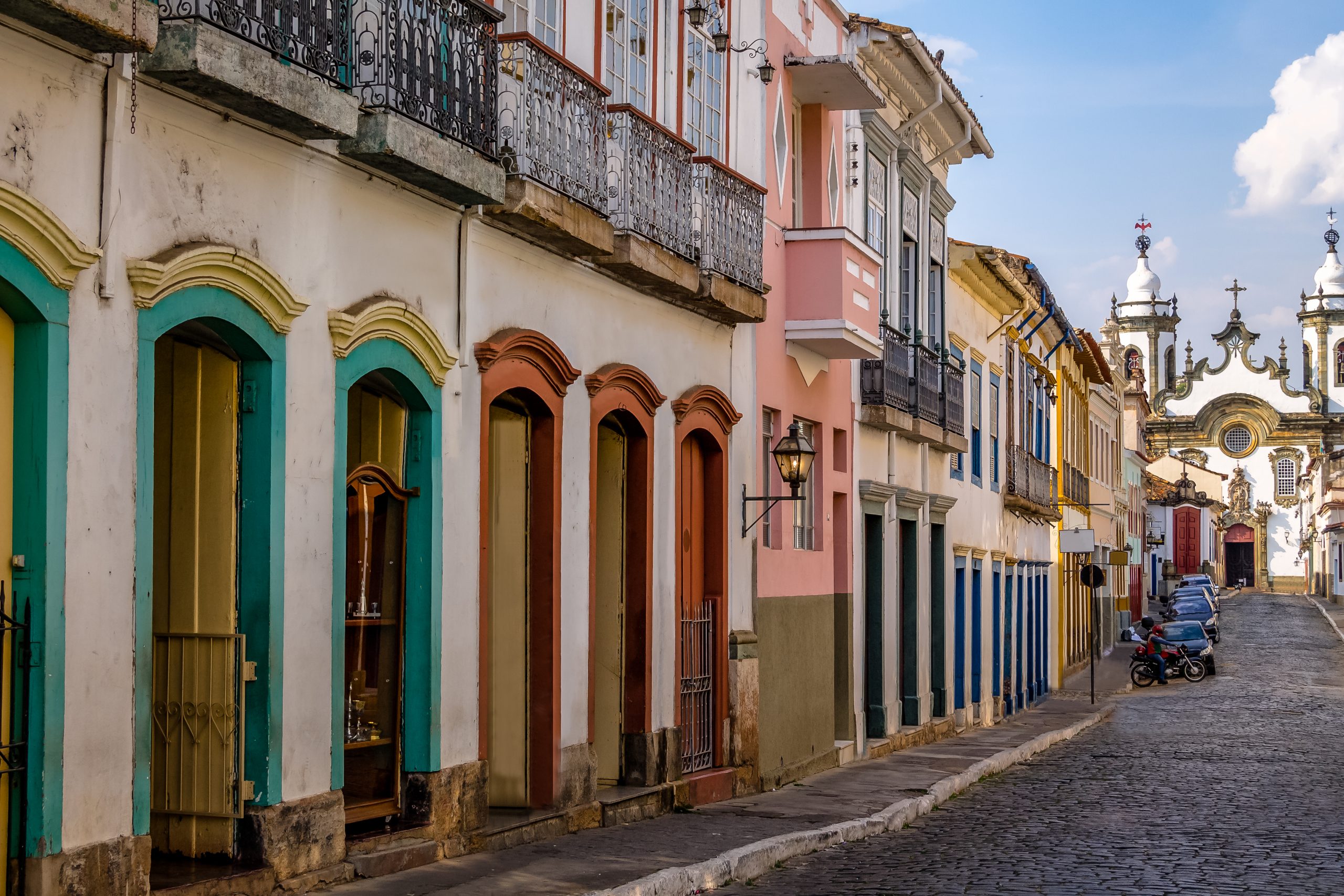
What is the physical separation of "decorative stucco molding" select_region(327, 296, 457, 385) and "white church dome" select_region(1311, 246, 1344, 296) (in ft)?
418

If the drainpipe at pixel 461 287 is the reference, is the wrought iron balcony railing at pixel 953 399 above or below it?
above

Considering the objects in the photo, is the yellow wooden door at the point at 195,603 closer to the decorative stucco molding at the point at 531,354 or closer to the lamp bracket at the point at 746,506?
the decorative stucco molding at the point at 531,354

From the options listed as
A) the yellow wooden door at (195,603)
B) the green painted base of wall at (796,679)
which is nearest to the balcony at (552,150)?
the yellow wooden door at (195,603)

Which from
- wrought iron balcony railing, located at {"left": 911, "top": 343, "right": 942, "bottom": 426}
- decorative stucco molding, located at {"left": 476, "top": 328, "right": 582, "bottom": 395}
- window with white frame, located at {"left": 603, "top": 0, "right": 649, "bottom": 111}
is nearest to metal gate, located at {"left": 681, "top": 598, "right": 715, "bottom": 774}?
decorative stucco molding, located at {"left": 476, "top": 328, "right": 582, "bottom": 395}

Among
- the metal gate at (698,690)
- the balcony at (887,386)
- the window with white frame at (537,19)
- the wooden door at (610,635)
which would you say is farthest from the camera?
the balcony at (887,386)

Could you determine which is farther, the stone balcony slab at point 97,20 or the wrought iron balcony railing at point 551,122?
the wrought iron balcony railing at point 551,122

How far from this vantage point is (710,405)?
14977 millimetres

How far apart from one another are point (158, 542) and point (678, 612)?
6.18 m

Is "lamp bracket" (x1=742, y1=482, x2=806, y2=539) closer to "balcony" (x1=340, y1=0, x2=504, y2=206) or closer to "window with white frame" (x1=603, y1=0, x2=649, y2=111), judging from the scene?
"window with white frame" (x1=603, y1=0, x2=649, y2=111)

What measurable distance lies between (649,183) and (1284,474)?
113 meters

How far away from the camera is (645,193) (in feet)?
42.6

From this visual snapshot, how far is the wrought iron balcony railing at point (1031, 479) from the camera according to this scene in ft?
101

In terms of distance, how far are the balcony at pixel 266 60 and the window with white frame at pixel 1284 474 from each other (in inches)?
4575

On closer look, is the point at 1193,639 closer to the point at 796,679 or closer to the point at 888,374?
the point at 888,374
